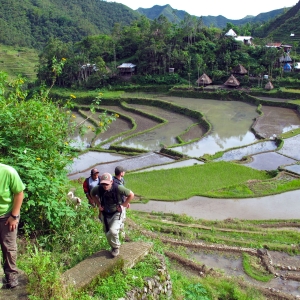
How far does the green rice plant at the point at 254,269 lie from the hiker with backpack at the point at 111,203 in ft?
18.4

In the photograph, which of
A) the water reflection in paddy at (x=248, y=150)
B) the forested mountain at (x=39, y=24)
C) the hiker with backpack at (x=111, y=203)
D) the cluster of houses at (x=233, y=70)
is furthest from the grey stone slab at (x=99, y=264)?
the forested mountain at (x=39, y=24)

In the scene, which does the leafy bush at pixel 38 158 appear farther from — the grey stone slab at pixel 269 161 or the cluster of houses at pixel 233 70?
the cluster of houses at pixel 233 70

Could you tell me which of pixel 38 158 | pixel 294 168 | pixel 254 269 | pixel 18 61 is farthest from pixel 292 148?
pixel 18 61

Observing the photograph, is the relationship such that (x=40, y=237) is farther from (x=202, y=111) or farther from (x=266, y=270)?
(x=202, y=111)

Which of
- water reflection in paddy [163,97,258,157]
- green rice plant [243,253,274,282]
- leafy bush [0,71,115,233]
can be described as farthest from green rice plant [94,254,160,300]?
water reflection in paddy [163,97,258,157]

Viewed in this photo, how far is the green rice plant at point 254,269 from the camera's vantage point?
30.2 ft

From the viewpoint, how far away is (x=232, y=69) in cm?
4128

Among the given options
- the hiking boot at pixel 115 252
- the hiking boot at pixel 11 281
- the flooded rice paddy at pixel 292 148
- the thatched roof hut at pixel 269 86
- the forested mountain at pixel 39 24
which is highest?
the forested mountain at pixel 39 24

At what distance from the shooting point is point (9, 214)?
4086mm

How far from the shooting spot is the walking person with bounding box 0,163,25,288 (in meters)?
3.85

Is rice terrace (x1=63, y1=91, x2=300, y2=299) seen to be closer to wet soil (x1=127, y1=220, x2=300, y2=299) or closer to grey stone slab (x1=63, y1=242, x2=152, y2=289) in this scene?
wet soil (x1=127, y1=220, x2=300, y2=299)

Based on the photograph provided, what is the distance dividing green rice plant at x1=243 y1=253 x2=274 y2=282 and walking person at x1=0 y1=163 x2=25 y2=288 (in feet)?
22.4

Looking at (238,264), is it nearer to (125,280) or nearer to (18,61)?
(125,280)

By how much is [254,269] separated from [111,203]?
6.20 meters
